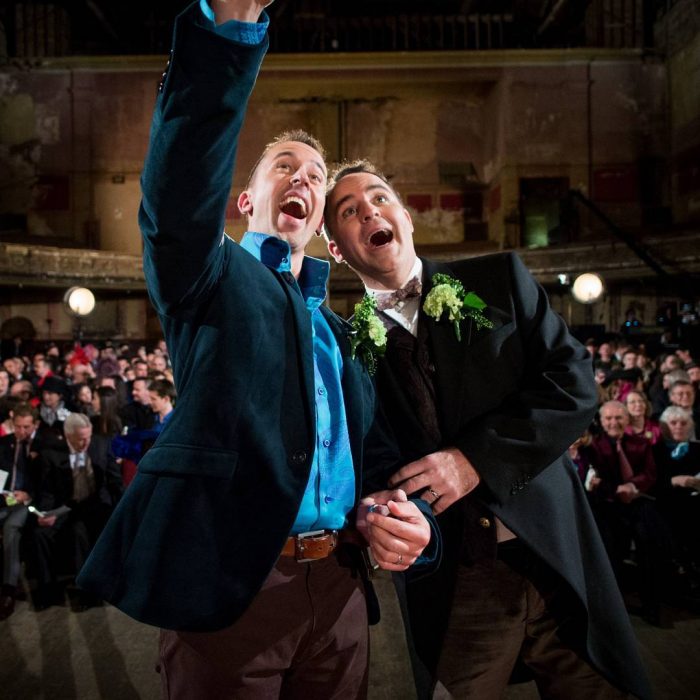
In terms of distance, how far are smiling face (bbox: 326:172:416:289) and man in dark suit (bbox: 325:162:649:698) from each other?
14 millimetres

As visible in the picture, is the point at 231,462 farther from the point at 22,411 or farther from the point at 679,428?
the point at 679,428

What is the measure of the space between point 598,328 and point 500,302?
1250 centimetres

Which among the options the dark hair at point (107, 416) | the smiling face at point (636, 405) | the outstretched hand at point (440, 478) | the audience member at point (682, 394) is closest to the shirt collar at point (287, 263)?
the outstretched hand at point (440, 478)

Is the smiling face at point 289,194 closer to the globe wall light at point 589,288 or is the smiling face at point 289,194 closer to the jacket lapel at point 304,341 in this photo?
the jacket lapel at point 304,341

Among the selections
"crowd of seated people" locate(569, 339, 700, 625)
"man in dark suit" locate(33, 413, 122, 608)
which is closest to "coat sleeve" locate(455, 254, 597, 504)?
"crowd of seated people" locate(569, 339, 700, 625)

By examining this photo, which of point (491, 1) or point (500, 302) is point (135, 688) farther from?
point (491, 1)

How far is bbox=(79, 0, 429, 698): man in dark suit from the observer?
3.32ft

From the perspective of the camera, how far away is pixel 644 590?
12.7 ft

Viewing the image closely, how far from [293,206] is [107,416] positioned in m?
4.66

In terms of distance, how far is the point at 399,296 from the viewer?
182 centimetres

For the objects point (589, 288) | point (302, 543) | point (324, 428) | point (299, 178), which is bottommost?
point (302, 543)

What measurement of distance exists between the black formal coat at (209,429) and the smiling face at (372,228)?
0.55 m

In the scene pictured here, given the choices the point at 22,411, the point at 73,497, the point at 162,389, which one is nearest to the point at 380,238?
the point at 73,497

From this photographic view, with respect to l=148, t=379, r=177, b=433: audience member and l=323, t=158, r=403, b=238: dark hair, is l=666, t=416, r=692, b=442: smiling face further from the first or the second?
l=148, t=379, r=177, b=433: audience member
